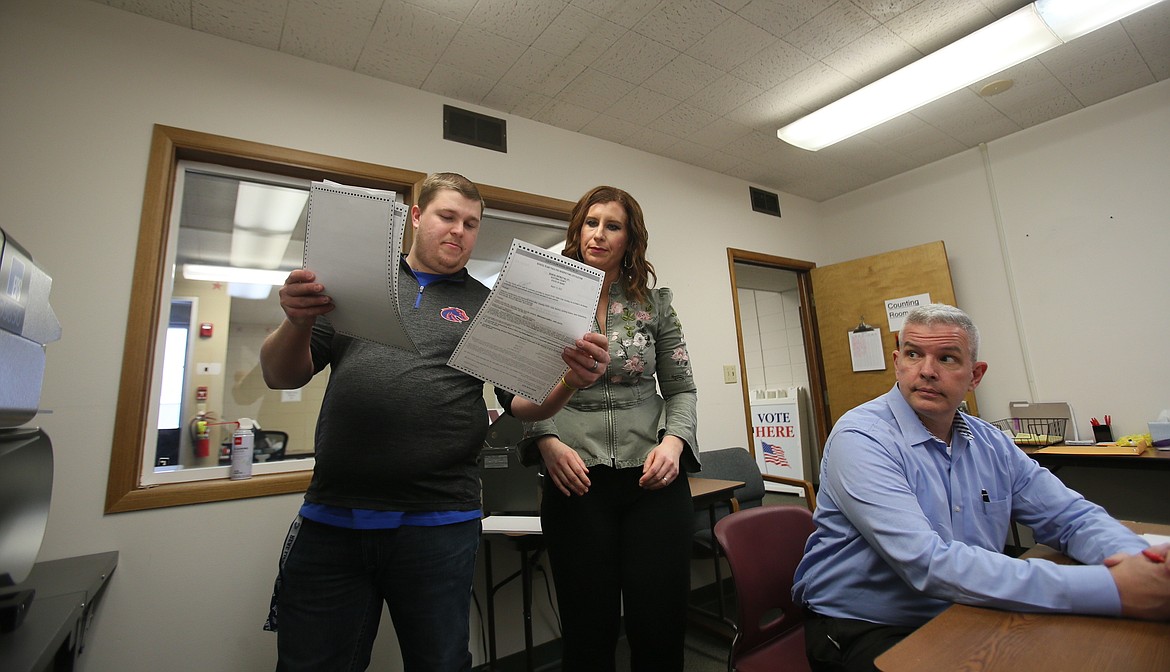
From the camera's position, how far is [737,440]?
11.4ft

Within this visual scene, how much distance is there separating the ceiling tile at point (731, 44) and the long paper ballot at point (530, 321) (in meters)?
2.01

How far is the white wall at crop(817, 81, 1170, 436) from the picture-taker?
2.99 metres

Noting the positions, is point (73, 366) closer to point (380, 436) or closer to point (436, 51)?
point (380, 436)

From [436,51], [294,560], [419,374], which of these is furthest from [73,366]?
[436,51]

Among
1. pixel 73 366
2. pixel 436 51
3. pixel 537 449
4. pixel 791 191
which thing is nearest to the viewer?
pixel 537 449

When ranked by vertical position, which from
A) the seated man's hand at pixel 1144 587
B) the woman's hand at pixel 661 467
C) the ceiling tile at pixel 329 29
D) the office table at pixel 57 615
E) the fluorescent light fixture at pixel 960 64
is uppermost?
the ceiling tile at pixel 329 29

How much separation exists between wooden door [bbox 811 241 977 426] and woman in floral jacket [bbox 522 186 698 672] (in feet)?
10.0

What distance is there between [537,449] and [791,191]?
3.91 meters

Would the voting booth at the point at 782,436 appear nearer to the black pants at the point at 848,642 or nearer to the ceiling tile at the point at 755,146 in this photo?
the ceiling tile at the point at 755,146

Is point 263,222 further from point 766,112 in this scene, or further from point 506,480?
point 766,112

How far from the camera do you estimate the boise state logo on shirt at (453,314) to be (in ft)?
3.89

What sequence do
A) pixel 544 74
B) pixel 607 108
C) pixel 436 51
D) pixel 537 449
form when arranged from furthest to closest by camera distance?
pixel 607 108 → pixel 544 74 → pixel 436 51 → pixel 537 449

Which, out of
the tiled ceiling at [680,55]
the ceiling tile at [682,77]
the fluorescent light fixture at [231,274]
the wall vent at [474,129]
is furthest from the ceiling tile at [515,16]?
the fluorescent light fixture at [231,274]

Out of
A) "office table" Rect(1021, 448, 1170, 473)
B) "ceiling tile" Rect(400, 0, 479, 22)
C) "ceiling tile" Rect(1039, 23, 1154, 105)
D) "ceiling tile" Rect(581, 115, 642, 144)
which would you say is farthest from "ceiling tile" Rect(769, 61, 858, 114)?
"office table" Rect(1021, 448, 1170, 473)
